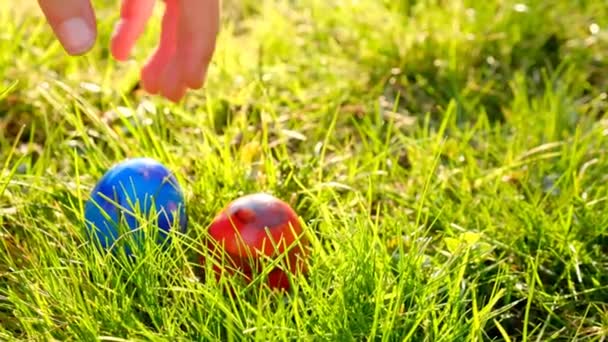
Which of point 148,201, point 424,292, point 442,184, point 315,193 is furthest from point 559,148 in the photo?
point 148,201

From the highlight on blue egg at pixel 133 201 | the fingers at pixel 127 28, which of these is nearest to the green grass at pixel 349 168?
the highlight on blue egg at pixel 133 201

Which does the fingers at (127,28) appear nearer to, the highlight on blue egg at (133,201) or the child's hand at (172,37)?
the child's hand at (172,37)

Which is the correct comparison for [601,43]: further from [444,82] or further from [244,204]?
[244,204]

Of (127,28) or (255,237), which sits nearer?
(127,28)

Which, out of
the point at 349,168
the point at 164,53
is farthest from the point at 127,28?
Answer: the point at 349,168

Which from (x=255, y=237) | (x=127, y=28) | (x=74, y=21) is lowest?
(x=255, y=237)

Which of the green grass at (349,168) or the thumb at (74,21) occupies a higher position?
the thumb at (74,21)

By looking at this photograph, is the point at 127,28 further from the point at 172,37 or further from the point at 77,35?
the point at 77,35
